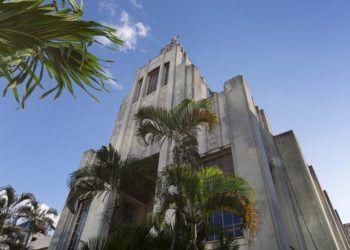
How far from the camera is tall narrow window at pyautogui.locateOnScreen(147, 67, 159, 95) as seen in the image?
16516 millimetres

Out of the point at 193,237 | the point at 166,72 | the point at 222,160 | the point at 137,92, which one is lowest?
the point at 193,237

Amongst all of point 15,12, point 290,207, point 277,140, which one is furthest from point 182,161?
point 277,140

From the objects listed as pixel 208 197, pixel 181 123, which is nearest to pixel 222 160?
pixel 181 123

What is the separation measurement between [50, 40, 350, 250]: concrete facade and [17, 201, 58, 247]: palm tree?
10.2 feet

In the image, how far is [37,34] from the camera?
2283mm

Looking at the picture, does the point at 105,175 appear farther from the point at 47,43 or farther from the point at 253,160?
the point at 47,43

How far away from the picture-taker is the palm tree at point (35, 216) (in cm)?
1506

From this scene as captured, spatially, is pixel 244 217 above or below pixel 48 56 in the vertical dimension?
below

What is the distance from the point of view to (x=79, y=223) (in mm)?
13375

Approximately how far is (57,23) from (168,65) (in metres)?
15.1

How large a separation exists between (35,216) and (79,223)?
454 cm

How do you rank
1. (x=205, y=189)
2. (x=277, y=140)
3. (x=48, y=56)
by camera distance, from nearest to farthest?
(x=48, y=56)
(x=205, y=189)
(x=277, y=140)

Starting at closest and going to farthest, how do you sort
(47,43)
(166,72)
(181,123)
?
1. (47,43)
2. (181,123)
3. (166,72)

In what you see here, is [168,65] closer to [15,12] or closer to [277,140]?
[277,140]
